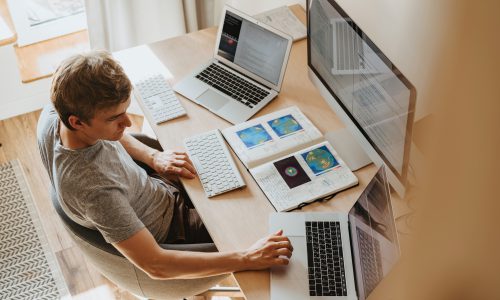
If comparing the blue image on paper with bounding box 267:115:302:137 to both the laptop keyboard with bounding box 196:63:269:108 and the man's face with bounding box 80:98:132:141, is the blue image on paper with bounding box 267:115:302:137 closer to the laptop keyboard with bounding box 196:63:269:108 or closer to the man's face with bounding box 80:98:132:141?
the laptop keyboard with bounding box 196:63:269:108

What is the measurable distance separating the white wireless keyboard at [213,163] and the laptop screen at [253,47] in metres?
0.27

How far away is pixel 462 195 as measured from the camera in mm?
145

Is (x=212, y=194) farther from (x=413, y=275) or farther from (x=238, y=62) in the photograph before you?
(x=413, y=275)

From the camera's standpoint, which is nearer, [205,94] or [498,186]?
[498,186]

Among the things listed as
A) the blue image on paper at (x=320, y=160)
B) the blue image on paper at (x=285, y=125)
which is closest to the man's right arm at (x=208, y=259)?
the blue image on paper at (x=320, y=160)

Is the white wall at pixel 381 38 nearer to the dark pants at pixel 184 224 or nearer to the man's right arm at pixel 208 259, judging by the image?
the man's right arm at pixel 208 259

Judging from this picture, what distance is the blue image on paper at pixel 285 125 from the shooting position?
1850mm

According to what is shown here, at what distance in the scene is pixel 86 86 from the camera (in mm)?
1362

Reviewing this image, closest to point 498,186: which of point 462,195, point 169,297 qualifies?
point 462,195

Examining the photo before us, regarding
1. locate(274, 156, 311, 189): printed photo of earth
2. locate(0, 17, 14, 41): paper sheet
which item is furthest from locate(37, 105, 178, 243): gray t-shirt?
locate(0, 17, 14, 41): paper sheet

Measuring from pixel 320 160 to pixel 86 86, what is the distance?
74cm

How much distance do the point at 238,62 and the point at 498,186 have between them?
73.9 inches

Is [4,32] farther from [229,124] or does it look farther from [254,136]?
[254,136]

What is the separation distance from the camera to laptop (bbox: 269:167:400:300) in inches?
53.6
